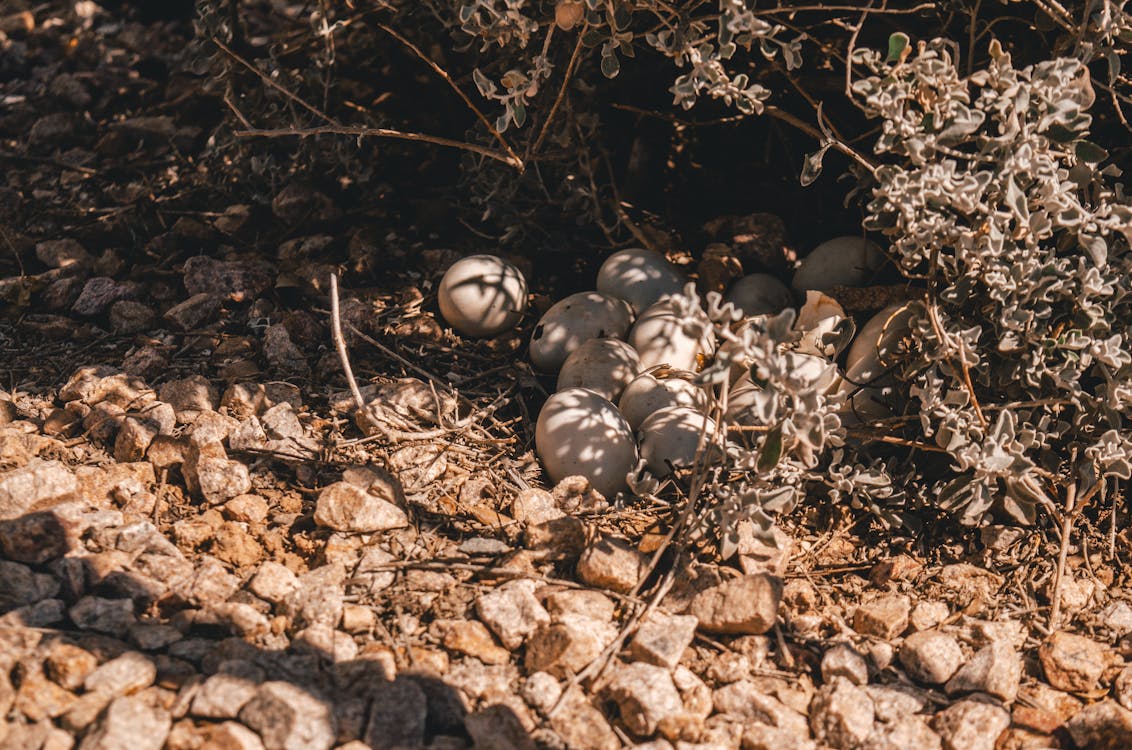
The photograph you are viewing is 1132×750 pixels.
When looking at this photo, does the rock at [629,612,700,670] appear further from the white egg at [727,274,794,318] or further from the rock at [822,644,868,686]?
the white egg at [727,274,794,318]

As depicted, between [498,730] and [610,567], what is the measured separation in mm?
541

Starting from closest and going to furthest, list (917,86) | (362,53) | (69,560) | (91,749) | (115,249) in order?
1. (91,749)
2. (69,560)
3. (917,86)
4. (115,249)
5. (362,53)

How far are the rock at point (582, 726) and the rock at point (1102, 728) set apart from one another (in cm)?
99

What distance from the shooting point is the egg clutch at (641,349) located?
288cm

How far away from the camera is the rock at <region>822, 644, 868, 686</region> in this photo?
7.66ft

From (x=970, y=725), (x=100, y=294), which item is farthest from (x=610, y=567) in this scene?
(x=100, y=294)

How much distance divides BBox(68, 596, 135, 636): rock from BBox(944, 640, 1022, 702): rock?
1821 millimetres

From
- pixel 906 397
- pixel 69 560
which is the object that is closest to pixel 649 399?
pixel 906 397

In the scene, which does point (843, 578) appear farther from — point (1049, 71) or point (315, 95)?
point (315, 95)

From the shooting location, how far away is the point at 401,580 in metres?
2.47

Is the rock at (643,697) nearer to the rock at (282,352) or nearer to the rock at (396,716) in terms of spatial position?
the rock at (396,716)

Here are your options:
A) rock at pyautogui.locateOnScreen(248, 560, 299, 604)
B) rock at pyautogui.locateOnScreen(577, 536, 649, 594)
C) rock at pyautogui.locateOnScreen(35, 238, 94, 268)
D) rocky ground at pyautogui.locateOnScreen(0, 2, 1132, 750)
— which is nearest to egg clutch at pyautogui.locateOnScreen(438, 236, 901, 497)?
rocky ground at pyautogui.locateOnScreen(0, 2, 1132, 750)

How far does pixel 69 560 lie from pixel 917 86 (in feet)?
7.52

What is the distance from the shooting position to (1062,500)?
2.76 metres
